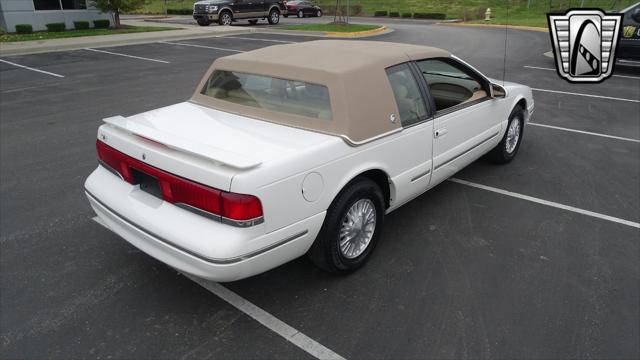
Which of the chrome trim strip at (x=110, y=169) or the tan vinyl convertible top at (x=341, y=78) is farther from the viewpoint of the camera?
the chrome trim strip at (x=110, y=169)

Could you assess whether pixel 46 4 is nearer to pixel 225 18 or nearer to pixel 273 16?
pixel 225 18

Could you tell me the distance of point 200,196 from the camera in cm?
282

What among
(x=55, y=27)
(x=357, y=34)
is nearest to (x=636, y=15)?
(x=357, y=34)

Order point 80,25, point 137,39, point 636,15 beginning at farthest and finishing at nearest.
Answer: point 80,25
point 137,39
point 636,15

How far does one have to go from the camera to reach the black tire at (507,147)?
5.58 metres

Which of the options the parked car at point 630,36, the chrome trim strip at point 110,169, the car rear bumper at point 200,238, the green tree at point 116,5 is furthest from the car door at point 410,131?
the green tree at point 116,5

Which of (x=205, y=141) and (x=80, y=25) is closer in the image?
(x=205, y=141)

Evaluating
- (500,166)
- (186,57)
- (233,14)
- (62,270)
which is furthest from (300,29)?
(62,270)

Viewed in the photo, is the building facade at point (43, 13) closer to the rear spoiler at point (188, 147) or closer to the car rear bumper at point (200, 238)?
the rear spoiler at point (188, 147)

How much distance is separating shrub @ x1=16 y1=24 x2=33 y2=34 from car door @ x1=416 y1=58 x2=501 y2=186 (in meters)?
21.0

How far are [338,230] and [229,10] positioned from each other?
953 inches

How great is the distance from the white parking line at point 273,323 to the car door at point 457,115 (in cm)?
199

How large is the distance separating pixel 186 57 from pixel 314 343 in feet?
45.0

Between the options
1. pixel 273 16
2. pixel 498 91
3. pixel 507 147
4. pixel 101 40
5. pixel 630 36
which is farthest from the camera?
pixel 273 16
